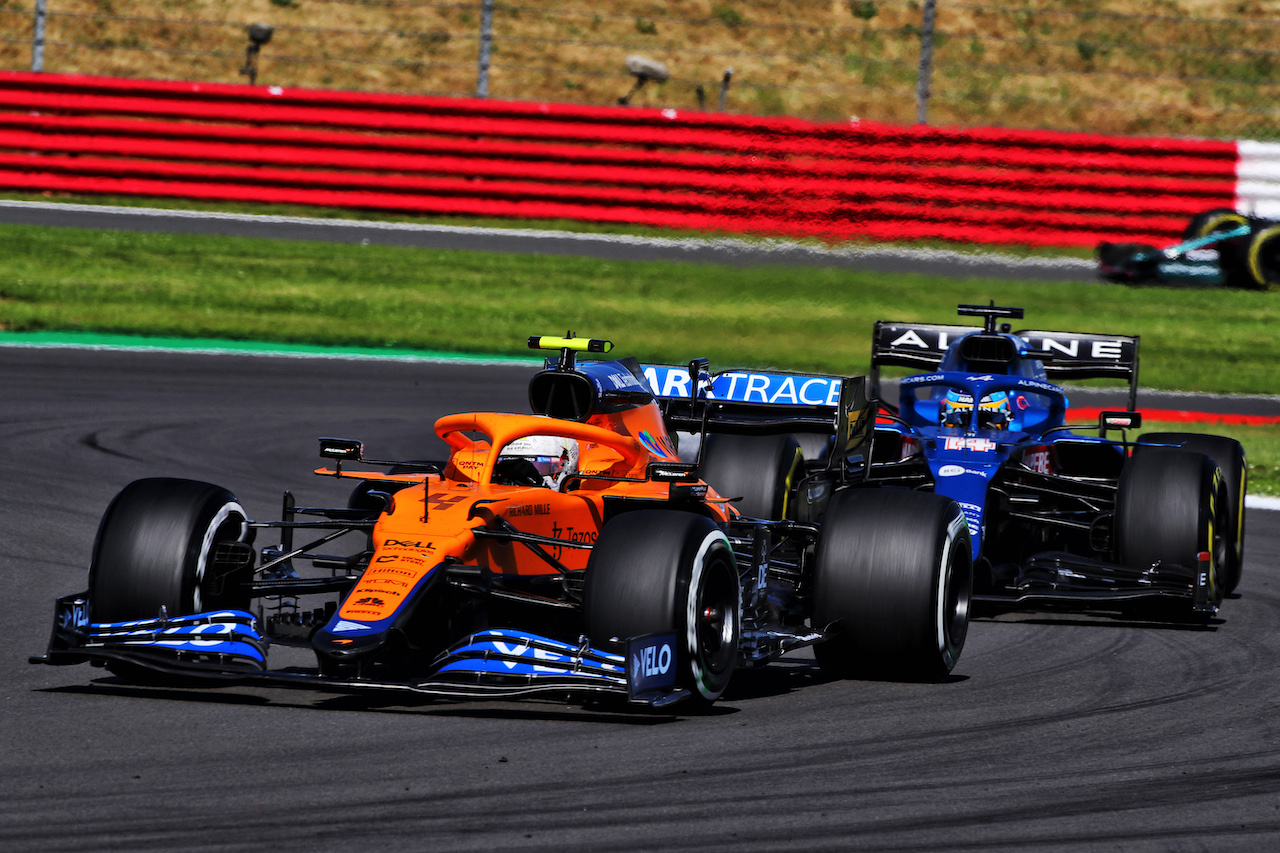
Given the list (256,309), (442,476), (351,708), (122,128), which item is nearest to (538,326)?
(256,309)

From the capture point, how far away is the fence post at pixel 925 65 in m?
21.8

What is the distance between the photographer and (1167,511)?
10273 mm

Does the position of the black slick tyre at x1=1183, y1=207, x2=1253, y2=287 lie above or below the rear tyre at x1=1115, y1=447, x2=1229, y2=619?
above

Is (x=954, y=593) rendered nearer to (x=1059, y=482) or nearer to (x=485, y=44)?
(x=1059, y=482)

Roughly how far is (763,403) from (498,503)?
439 centimetres

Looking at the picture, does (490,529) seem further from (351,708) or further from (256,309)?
(256,309)

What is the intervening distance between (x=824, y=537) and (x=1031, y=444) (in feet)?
10.8

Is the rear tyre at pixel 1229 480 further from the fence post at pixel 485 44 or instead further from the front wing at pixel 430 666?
the fence post at pixel 485 44

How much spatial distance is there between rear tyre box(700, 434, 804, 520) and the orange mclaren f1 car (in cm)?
142

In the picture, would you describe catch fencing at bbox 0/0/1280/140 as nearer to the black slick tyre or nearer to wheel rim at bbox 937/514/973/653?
the black slick tyre

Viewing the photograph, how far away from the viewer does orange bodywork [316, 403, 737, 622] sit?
23.6 feet

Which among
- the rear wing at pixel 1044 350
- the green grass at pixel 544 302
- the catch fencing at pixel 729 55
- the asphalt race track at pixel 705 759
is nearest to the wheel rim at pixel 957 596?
the asphalt race track at pixel 705 759

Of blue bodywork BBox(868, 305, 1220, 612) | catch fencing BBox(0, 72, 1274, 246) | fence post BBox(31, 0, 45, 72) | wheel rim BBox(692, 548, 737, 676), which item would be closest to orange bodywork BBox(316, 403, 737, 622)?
wheel rim BBox(692, 548, 737, 676)

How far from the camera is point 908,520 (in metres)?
8.14
